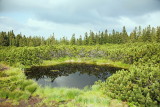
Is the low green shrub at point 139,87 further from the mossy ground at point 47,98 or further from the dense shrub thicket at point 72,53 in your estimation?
the dense shrub thicket at point 72,53

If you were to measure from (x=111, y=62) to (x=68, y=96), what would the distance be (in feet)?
93.9

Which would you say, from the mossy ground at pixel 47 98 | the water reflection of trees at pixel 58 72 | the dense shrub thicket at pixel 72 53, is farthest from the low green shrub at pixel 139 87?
the water reflection of trees at pixel 58 72

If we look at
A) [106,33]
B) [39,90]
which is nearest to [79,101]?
[39,90]

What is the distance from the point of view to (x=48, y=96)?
11922mm

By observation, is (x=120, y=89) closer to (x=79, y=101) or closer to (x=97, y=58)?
(x=79, y=101)

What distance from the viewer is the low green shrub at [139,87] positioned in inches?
356

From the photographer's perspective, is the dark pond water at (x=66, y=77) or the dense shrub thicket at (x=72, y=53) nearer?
the dark pond water at (x=66, y=77)

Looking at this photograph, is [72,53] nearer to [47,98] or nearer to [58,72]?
[58,72]

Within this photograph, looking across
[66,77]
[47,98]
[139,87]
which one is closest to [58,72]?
[66,77]

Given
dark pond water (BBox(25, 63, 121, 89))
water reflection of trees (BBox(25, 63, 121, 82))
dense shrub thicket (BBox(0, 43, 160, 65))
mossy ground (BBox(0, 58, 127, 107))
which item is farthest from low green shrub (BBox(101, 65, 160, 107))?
water reflection of trees (BBox(25, 63, 121, 82))

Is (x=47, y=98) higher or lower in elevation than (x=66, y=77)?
higher

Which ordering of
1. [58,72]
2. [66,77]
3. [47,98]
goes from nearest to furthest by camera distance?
[47,98] < [66,77] < [58,72]

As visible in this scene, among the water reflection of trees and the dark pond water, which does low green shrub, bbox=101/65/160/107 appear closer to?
the dark pond water

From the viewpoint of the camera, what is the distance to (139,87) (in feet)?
31.1
